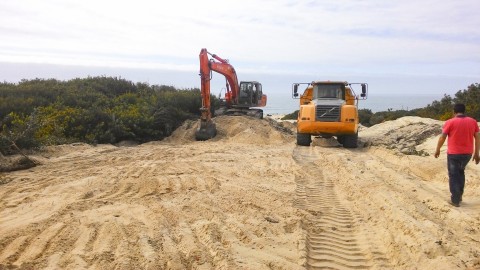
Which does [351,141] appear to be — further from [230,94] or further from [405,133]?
[230,94]

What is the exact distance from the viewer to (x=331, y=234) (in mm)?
5473

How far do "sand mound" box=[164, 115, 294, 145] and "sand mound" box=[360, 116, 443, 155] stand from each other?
3451 mm

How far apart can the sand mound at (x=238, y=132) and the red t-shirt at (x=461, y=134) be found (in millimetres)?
9492

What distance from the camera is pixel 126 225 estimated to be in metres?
5.51

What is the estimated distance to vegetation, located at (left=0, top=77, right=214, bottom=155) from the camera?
40.4 feet

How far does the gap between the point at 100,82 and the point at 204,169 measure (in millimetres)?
16295

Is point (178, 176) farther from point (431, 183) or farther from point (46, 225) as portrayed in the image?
point (431, 183)

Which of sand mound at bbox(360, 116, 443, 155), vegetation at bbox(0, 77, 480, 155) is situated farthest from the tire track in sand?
sand mound at bbox(360, 116, 443, 155)

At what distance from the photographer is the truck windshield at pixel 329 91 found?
15.9 m

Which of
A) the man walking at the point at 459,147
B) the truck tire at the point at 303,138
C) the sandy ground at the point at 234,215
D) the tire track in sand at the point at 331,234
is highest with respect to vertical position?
the man walking at the point at 459,147

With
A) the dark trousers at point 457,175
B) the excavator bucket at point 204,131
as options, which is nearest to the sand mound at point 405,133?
the excavator bucket at point 204,131

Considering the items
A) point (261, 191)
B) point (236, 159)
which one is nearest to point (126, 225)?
point (261, 191)

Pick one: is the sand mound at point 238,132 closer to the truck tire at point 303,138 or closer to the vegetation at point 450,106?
the truck tire at point 303,138

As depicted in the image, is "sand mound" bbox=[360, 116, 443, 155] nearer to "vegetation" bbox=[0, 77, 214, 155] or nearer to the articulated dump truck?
the articulated dump truck
